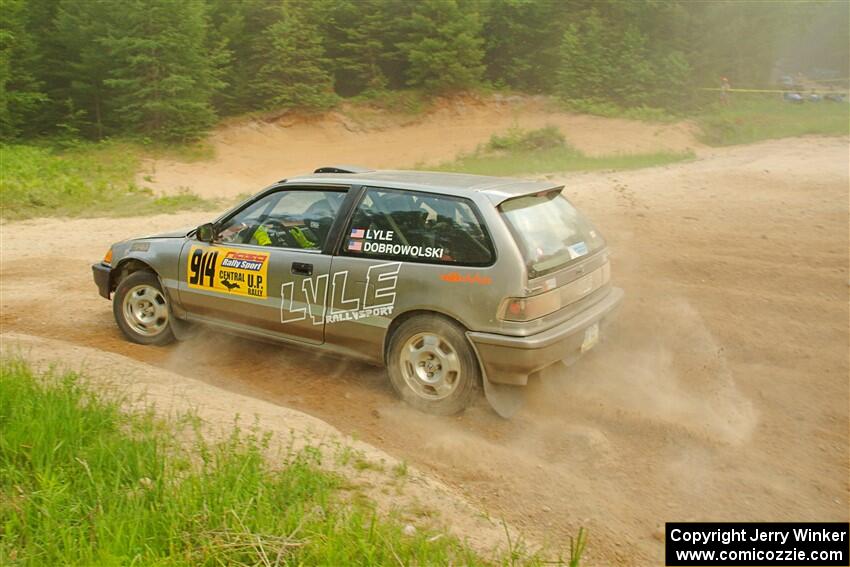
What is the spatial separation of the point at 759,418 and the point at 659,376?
85 centimetres

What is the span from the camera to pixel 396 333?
5.04 meters

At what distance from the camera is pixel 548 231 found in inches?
200

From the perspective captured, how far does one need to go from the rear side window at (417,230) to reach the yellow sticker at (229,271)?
2.58ft

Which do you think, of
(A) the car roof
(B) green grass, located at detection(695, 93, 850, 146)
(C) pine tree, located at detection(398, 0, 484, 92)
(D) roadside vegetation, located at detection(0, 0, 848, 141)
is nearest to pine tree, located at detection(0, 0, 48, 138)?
(D) roadside vegetation, located at detection(0, 0, 848, 141)

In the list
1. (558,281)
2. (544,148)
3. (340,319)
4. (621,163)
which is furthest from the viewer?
(544,148)

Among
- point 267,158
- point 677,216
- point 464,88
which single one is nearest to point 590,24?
point 464,88

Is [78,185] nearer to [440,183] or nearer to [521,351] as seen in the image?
[440,183]

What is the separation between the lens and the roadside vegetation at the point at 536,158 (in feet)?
54.1

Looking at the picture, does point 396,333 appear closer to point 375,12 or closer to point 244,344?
point 244,344

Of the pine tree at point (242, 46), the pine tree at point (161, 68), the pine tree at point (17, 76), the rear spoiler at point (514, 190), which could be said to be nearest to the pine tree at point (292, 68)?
the pine tree at point (242, 46)

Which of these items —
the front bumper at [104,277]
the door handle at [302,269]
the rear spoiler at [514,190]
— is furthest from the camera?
the front bumper at [104,277]

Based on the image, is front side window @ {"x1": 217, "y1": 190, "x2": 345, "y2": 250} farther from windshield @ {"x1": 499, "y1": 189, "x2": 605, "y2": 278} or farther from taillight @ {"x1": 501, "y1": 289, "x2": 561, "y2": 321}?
taillight @ {"x1": 501, "y1": 289, "x2": 561, "y2": 321}

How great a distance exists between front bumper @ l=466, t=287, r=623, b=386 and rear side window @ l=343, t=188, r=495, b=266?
52cm

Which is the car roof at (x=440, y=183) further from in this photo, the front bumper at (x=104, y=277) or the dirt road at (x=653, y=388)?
the front bumper at (x=104, y=277)
